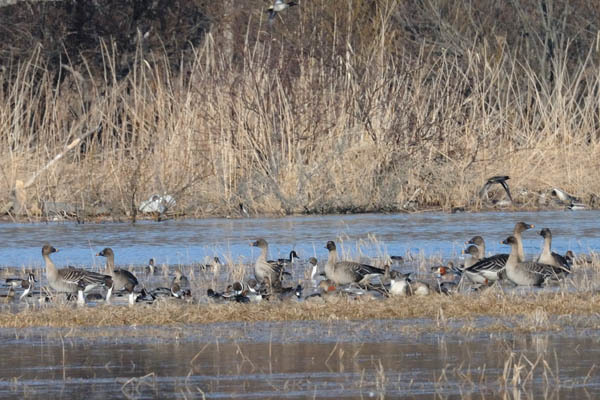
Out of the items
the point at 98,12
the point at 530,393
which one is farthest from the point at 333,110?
the point at 530,393

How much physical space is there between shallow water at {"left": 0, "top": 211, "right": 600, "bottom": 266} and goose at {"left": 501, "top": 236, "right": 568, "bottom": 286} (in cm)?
289

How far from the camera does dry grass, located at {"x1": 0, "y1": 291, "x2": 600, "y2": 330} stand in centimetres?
1019

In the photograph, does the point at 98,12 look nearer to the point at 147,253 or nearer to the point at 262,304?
the point at 147,253

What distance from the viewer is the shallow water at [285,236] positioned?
1605 cm

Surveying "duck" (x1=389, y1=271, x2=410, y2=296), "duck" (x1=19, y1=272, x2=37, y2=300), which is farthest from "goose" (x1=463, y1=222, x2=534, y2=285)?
"duck" (x1=19, y1=272, x2=37, y2=300)

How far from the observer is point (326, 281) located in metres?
12.4

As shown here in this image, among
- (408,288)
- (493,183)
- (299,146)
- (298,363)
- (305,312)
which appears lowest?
(298,363)

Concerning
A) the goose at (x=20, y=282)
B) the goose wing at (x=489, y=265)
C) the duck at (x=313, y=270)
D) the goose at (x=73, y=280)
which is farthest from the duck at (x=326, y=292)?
the goose at (x=20, y=282)

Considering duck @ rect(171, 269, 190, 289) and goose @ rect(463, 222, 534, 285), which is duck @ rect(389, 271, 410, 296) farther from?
duck @ rect(171, 269, 190, 289)

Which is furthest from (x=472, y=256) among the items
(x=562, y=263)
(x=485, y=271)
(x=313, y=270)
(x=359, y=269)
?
(x=313, y=270)

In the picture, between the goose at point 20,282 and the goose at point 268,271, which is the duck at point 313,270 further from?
the goose at point 20,282

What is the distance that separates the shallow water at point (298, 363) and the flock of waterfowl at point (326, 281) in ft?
5.47

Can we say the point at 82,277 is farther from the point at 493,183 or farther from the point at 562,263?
the point at 493,183

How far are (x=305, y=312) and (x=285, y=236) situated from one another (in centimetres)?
736
